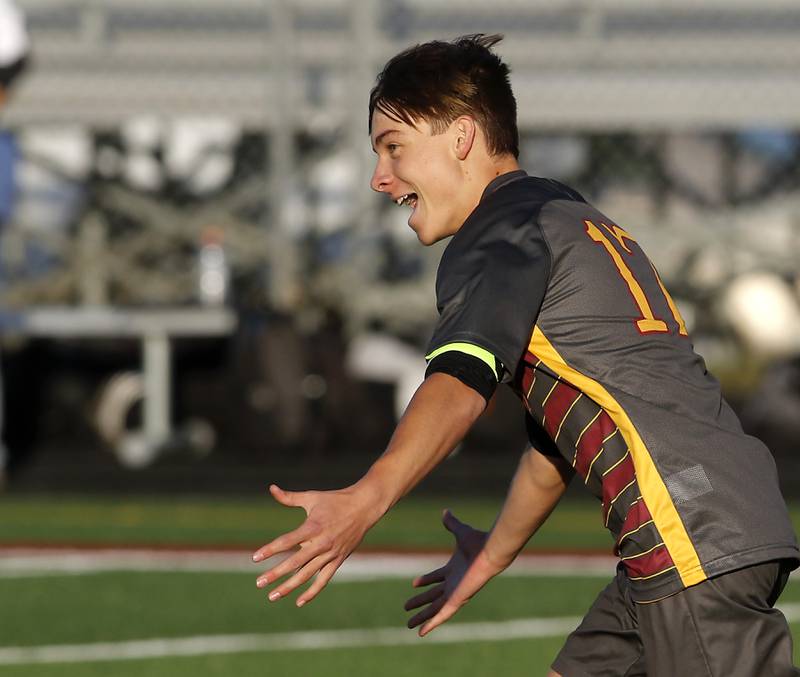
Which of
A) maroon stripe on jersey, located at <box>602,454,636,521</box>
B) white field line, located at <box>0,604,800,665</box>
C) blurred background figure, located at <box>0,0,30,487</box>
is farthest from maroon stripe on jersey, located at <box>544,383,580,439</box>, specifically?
blurred background figure, located at <box>0,0,30,487</box>

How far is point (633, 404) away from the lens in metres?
3.17

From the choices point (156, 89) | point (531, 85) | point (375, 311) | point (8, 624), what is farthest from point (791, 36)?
point (8, 624)

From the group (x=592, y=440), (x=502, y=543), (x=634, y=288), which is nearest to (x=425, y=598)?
(x=502, y=543)

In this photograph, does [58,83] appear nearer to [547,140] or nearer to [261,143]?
[261,143]

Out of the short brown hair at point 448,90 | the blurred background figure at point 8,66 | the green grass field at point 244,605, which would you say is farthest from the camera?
the blurred background figure at point 8,66

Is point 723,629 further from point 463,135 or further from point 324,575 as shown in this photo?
point 463,135

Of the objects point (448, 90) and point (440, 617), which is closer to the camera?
point (448, 90)

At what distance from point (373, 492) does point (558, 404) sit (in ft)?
2.00

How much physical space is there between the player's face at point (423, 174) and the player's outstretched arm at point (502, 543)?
0.70m

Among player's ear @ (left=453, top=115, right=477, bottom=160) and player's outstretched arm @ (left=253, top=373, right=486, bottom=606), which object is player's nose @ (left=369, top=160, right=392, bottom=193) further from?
player's outstretched arm @ (left=253, top=373, right=486, bottom=606)

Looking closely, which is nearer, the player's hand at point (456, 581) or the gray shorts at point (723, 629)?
the gray shorts at point (723, 629)

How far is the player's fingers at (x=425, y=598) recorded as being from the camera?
383 cm

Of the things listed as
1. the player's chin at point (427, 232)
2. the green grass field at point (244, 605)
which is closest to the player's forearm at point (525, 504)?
the player's chin at point (427, 232)

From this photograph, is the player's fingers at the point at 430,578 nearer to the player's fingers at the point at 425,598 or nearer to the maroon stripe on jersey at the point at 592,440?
the player's fingers at the point at 425,598
